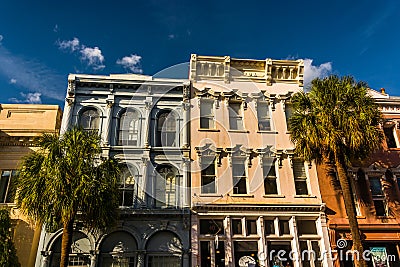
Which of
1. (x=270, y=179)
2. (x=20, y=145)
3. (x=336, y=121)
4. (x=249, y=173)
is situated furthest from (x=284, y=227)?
(x=20, y=145)

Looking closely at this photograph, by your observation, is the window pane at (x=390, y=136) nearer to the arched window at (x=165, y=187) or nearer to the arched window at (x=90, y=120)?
the arched window at (x=165, y=187)

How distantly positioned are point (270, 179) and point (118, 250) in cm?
1015

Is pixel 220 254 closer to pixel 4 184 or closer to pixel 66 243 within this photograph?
pixel 66 243

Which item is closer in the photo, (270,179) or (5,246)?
(5,246)

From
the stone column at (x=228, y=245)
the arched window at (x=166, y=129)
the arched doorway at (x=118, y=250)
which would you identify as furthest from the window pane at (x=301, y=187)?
the arched doorway at (x=118, y=250)

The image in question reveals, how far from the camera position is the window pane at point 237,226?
19.7 m

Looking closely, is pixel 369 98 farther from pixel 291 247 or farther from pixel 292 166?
pixel 291 247

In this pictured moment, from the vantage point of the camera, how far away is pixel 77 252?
18156mm

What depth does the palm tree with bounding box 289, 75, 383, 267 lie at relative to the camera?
17797 millimetres

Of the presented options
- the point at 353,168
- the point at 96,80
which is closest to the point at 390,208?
the point at 353,168

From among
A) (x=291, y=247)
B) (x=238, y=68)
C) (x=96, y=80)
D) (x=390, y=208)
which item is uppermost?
(x=238, y=68)

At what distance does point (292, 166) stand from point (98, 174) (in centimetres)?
1226

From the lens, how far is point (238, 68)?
80.6 ft

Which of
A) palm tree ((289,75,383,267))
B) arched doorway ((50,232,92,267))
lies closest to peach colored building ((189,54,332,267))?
palm tree ((289,75,383,267))
